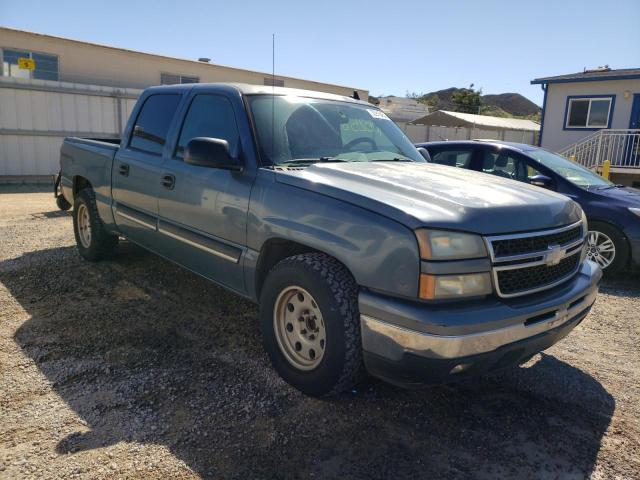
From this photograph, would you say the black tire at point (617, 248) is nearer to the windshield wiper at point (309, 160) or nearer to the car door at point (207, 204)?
the windshield wiper at point (309, 160)

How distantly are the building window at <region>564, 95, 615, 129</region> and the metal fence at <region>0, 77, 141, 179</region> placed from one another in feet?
49.4

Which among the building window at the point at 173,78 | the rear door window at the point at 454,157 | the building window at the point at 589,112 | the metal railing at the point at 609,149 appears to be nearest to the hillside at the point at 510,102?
the building window at the point at 589,112

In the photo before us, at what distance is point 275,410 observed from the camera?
2949 millimetres

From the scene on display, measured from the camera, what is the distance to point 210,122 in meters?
3.95

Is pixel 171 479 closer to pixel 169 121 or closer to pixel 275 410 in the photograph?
pixel 275 410

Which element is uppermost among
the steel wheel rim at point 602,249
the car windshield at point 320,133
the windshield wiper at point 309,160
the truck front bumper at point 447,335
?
the car windshield at point 320,133

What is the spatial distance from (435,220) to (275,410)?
145cm

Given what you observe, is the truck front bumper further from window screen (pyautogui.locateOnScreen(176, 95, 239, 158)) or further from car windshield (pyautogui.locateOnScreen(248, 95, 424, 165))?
window screen (pyautogui.locateOnScreen(176, 95, 239, 158))

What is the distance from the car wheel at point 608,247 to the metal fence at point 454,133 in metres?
14.4

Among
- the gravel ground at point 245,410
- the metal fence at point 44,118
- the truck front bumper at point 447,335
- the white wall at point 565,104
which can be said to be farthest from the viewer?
the white wall at point 565,104

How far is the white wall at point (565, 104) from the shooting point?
1673 centimetres

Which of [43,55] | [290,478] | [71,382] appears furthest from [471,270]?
[43,55]

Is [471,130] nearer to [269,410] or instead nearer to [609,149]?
[609,149]

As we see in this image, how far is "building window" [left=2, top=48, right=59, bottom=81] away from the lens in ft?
52.7
